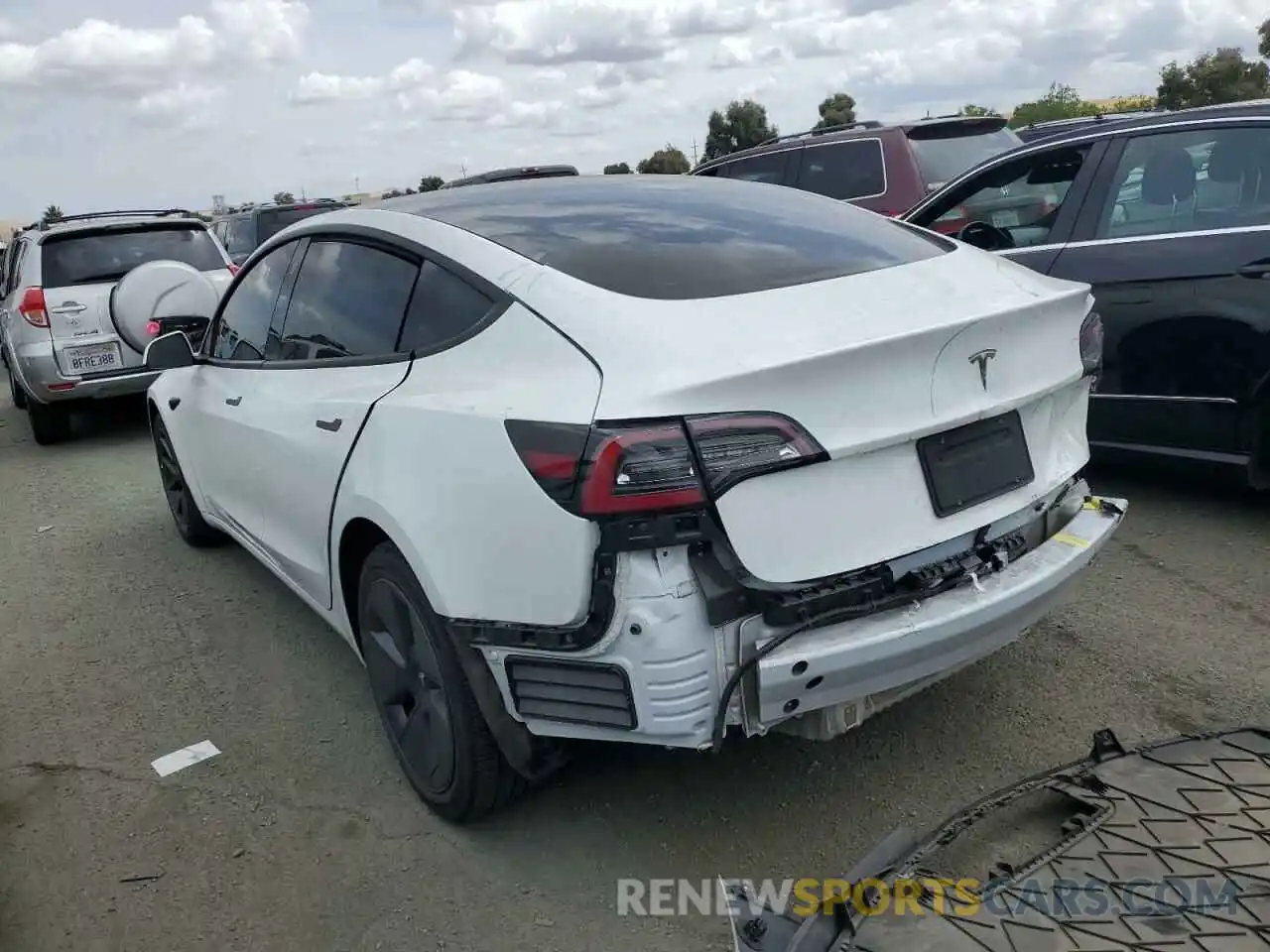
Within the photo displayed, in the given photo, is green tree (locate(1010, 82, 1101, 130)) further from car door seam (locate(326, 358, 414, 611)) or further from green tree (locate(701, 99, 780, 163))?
car door seam (locate(326, 358, 414, 611))

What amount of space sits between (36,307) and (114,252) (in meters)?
0.76

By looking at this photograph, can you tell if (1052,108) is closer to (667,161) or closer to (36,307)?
(667,161)

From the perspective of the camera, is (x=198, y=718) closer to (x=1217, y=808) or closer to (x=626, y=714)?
(x=626, y=714)

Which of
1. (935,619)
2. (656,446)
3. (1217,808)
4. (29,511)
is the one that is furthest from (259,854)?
(29,511)

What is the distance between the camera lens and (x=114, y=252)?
8.52 m

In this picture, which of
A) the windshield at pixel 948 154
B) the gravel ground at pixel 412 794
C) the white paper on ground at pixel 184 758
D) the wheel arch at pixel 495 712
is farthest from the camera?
the windshield at pixel 948 154

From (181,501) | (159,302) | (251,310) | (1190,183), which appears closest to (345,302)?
(251,310)

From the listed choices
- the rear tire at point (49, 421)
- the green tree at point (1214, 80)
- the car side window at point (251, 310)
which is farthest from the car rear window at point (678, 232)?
the green tree at point (1214, 80)

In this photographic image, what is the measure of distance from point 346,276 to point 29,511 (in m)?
4.44

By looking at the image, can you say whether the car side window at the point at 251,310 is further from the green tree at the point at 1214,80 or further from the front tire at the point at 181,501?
the green tree at the point at 1214,80

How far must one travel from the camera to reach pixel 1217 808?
7.91ft

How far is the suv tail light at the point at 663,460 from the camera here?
7.06 ft

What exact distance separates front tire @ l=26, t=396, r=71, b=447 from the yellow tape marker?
320 inches

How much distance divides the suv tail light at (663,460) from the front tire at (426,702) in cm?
66
